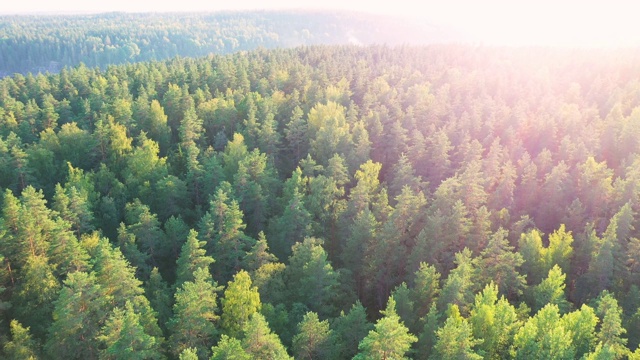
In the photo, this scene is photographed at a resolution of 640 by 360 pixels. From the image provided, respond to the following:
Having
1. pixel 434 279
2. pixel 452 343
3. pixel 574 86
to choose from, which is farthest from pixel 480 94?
pixel 452 343

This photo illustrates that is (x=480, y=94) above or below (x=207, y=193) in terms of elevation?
above

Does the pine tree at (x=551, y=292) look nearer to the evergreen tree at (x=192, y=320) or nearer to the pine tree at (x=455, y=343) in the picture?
the pine tree at (x=455, y=343)

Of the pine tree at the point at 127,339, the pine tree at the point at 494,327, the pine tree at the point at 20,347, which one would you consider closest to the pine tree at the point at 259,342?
the pine tree at the point at 127,339

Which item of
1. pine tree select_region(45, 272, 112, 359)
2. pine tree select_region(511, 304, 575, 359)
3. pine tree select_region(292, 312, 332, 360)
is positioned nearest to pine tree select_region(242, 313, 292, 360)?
pine tree select_region(292, 312, 332, 360)

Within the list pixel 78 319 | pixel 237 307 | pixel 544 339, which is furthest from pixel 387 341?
pixel 78 319

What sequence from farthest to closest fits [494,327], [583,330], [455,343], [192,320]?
[192,320]
[494,327]
[583,330]
[455,343]

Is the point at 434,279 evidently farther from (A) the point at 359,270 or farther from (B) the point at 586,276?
(B) the point at 586,276

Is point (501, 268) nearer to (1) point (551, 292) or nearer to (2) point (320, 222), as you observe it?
(1) point (551, 292)

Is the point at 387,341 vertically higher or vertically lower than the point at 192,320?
higher
